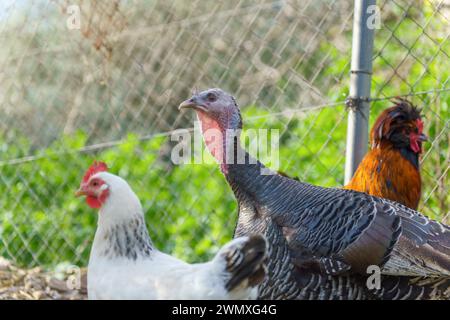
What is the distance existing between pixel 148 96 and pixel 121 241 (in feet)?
7.84

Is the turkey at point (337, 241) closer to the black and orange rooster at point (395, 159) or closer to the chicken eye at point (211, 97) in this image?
the chicken eye at point (211, 97)

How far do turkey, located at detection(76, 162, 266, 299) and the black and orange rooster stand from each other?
1287 mm

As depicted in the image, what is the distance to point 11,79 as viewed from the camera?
5340 millimetres

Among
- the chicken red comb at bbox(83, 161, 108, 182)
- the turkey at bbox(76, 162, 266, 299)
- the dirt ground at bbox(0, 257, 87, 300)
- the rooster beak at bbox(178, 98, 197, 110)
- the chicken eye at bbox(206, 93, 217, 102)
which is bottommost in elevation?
the dirt ground at bbox(0, 257, 87, 300)

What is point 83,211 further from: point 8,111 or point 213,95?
point 213,95

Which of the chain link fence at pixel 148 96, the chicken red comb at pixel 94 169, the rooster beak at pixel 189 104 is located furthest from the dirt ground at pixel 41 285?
the chicken red comb at pixel 94 169

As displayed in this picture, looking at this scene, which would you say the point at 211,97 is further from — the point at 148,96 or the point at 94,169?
the point at 148,96

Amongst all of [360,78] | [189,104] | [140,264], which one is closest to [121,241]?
[140,264]

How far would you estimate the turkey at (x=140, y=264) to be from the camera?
1.93m

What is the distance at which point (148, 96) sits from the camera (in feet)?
14.6

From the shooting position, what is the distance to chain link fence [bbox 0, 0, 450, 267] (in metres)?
4.51

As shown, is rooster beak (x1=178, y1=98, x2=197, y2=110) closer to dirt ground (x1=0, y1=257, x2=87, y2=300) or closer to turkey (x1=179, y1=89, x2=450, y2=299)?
turkey (x1=179, y1=89, x2=450, y2=299)

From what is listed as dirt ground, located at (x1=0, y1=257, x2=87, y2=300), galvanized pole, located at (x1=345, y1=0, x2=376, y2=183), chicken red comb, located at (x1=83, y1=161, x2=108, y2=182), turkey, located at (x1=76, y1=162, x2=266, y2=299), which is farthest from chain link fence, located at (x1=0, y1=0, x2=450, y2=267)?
turkey, located at (x1=76, y1=162, x2=266, y2=299)
